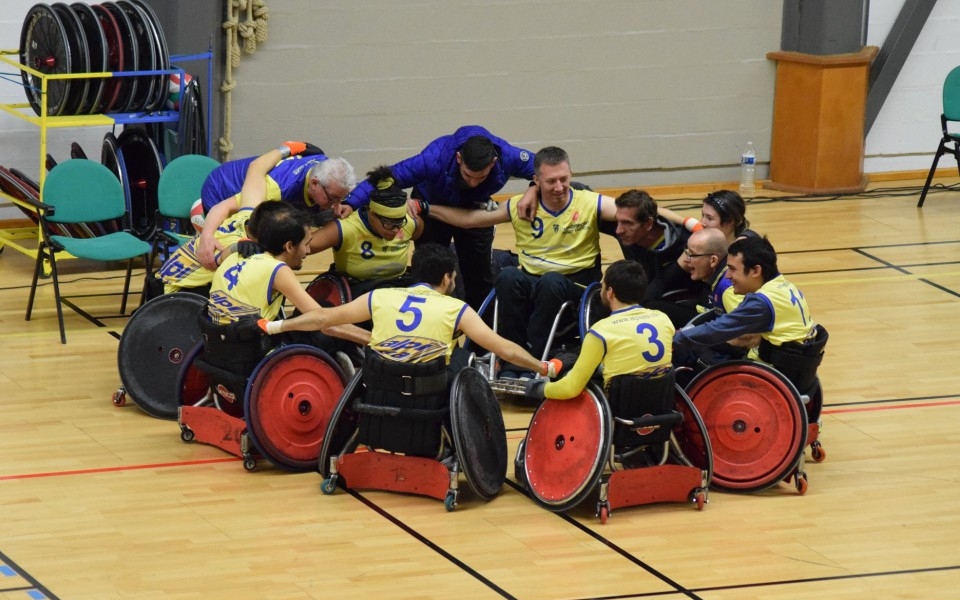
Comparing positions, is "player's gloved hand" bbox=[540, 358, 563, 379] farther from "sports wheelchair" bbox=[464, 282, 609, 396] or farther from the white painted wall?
the white painted wall

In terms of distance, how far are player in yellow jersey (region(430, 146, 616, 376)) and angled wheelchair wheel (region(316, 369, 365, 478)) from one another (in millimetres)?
1445

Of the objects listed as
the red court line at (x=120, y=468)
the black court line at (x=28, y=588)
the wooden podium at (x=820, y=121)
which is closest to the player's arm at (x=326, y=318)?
the red court line at (x=120, y=468)

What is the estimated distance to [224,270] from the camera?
283 inches

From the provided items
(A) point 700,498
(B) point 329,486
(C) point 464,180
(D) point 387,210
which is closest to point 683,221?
(C) point 464,180

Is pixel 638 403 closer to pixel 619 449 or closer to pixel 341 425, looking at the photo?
pixel 619 449

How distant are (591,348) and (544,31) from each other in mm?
6905

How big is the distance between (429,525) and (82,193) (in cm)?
411

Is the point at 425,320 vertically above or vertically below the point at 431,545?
above

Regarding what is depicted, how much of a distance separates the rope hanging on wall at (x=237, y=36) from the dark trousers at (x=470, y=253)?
3690 millimetres

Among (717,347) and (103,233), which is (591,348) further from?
(103,233)

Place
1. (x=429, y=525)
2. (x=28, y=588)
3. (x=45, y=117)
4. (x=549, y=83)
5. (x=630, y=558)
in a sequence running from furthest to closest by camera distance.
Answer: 1. (x=549, y=83)
2. (x=45, y=117)
3. (x=429, y=525)
4. (x=630, y=558)
5. (x=28, y=588)

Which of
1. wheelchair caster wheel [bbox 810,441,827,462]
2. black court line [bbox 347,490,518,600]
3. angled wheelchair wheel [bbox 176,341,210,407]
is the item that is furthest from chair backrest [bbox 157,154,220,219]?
wheelchair caster wheel [bbox 810,441,827,462]

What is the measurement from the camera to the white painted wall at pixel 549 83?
12234mm

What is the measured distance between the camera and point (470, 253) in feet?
29.4
